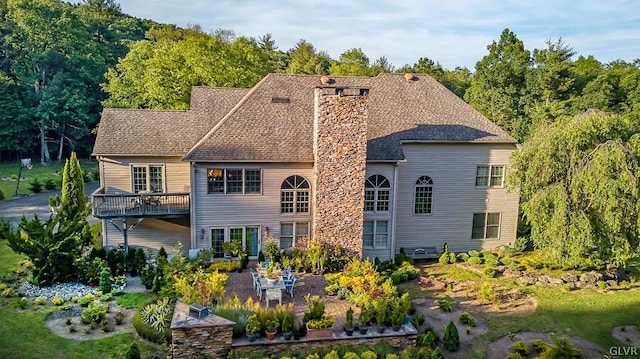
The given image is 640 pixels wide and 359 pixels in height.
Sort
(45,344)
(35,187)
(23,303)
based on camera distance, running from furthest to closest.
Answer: (35,187) < (23,303) < (45,344)

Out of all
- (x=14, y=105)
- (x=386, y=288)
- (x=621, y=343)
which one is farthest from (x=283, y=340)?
(x=14, y=105)

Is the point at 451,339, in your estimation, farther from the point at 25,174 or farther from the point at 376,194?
the point at 25,174

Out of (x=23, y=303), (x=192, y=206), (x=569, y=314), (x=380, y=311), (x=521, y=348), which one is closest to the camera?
(x=521, y=348)

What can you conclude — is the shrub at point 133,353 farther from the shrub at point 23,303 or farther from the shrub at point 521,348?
the shrub at point 521,348

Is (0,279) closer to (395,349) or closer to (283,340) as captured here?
(283,340)

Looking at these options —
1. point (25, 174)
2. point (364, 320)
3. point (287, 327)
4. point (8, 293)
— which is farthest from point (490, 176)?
point (25, 174)

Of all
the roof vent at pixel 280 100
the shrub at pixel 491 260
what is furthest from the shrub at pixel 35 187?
the shrub at pixel 491 260

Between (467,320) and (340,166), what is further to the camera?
→ (340,166)
